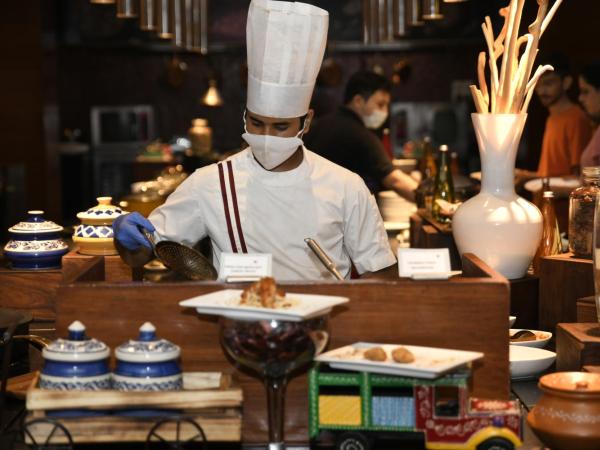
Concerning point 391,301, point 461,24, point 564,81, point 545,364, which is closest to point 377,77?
point 564,81

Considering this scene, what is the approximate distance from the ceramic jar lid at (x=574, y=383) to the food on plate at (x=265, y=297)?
0.57 m

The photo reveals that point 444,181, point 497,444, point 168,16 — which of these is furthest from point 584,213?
point 168,16

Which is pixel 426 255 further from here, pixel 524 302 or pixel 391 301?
pixel 524 302

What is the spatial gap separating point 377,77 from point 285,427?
428 cm

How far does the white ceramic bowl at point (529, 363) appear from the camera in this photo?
281 cm

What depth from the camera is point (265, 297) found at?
2.05 m

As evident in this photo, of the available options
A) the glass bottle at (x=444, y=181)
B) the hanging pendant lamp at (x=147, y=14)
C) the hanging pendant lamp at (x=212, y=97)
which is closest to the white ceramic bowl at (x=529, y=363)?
the glass bottle at (x=444, y=181)

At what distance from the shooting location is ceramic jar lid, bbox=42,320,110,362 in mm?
2113

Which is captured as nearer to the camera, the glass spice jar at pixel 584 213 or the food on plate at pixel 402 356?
the food on plate at pixel 402 356

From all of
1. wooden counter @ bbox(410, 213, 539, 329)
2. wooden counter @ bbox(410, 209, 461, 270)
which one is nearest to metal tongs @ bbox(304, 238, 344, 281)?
wooden counter @ bbox(410, 213, 539, 329)

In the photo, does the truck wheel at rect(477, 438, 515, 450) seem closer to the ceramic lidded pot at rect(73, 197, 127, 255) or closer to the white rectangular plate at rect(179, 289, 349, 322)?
the white rectangular plate at rect(179, 289, 349, 322)

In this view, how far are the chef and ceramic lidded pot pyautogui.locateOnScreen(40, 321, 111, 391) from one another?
40.2 inches

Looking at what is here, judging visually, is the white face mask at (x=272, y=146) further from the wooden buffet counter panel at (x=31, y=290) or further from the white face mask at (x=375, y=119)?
the white face mask at (x=375, y=119)

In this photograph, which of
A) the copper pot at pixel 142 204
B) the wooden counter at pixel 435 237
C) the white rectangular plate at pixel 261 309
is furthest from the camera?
the copper pot at pixel 142 204
